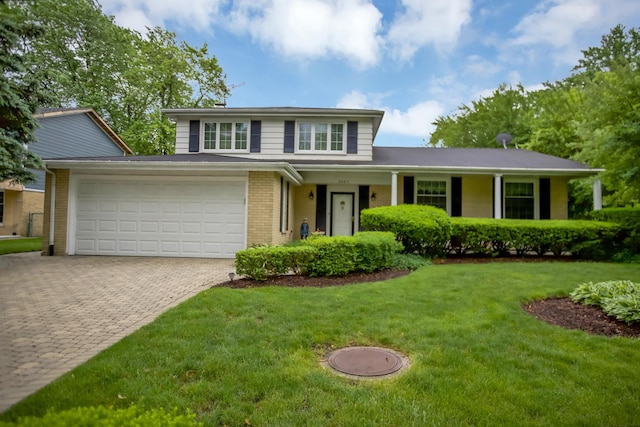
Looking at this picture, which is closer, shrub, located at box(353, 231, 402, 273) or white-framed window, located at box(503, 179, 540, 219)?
shrub, located at box(353, 231, 402, 273)

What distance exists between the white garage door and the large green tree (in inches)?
543

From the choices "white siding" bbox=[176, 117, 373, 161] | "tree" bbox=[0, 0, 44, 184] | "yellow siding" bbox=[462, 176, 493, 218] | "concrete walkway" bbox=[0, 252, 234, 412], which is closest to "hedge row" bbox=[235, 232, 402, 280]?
"concrete walkway" bbox=[0, 252, 234, 412]

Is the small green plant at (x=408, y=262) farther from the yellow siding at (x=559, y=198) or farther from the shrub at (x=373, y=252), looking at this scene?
the yellow siding at (x=559, y=198)

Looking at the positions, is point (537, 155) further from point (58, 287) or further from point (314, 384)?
point (58, 287)

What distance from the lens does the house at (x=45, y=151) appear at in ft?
61.6

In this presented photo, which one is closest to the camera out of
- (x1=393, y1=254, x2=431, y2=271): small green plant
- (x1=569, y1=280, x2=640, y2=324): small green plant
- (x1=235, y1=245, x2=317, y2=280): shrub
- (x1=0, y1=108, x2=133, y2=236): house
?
(x1=569, y1=280, x2=640, y2=324): small green plant

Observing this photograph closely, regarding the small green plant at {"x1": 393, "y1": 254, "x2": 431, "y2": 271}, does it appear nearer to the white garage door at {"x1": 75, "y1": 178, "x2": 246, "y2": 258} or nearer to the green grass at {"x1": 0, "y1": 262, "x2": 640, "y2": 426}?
the green grass at {"x1": 0, "y1": 262, "x2": 640, "y2": 426}

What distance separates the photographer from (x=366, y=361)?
343 centimetres

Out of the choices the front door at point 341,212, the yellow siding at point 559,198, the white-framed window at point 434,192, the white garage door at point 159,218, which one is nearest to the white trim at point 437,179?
the white-framed window at point 434,192

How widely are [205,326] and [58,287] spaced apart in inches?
165

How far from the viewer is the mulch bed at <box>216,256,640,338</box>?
4.45m

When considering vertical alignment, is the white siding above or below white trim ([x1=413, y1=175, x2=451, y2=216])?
above

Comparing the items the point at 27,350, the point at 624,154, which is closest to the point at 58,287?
the point at 27,350

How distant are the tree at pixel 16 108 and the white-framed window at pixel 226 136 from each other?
6155mm
